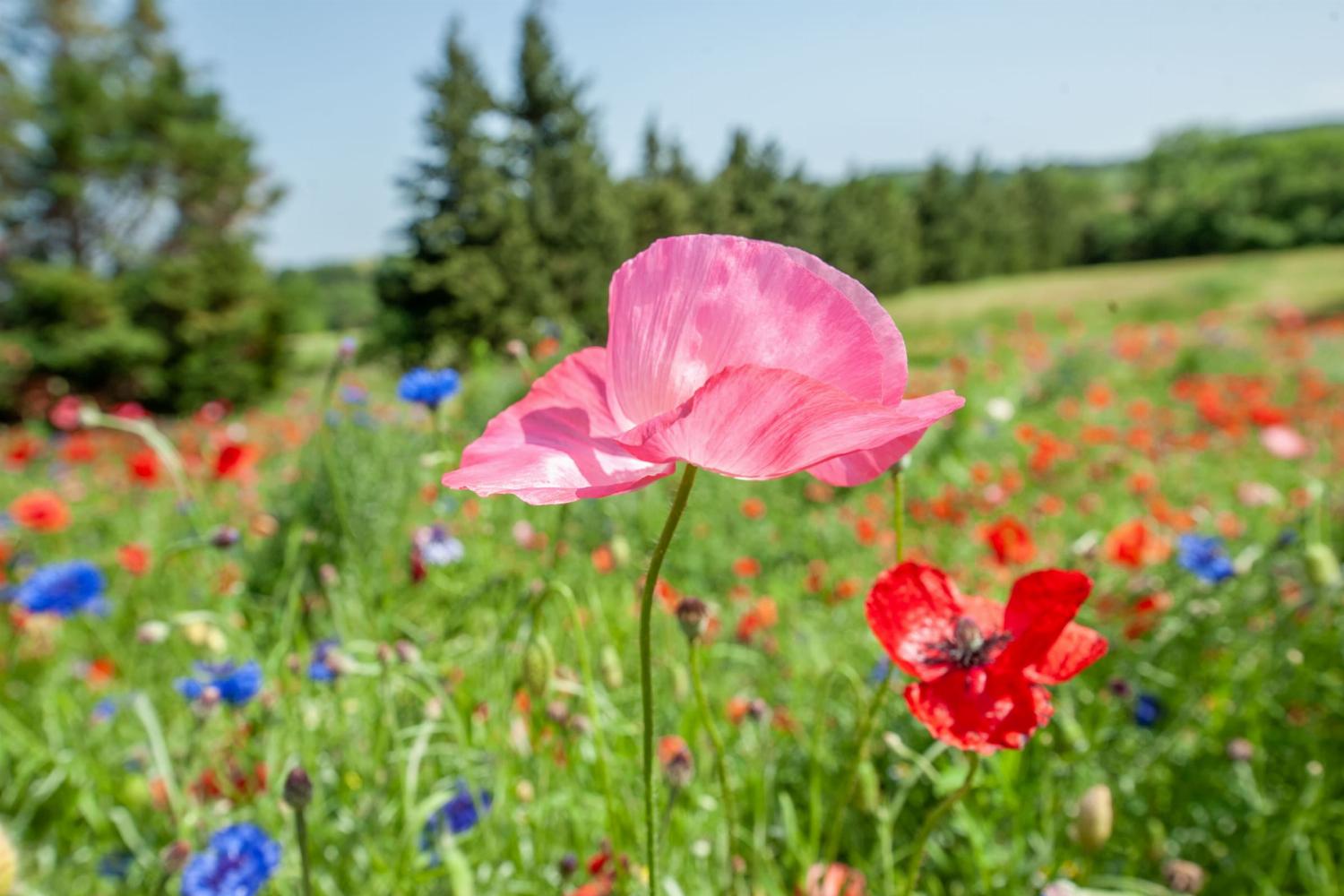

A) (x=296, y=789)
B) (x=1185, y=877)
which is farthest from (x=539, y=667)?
(x=1185, y=877)

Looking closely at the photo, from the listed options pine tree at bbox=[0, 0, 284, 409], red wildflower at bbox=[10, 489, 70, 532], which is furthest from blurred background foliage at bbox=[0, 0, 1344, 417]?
red wildflower at bbox=[10, 489, 70, 532]

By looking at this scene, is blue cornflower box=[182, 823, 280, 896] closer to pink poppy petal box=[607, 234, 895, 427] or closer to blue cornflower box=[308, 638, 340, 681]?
blue cornflower box=[308, 638, 340, 681]

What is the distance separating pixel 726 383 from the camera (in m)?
0.44

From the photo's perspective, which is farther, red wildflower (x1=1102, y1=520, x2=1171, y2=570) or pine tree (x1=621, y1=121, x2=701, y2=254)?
pine tree (x1=621, y1=121, x2=701, y2=254)

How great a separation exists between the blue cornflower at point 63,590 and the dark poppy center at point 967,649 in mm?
1563

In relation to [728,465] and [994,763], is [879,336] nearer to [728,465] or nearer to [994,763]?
[728,465]

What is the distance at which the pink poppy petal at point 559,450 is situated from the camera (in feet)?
1.49

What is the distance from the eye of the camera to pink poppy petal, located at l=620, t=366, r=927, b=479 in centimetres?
43

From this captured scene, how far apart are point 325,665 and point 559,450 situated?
2.77 feet

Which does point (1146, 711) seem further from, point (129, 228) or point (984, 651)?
point (129, 228)

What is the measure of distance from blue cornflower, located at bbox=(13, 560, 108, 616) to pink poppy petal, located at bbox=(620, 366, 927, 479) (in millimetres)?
1502

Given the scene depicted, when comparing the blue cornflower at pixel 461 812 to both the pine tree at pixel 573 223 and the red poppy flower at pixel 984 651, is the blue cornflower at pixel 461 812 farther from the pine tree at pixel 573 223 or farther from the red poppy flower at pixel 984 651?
the pine tree at pixel 573 223

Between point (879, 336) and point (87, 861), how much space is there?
59.0 inches

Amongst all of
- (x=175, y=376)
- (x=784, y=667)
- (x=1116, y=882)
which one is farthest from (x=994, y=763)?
(x=175, y=376)
